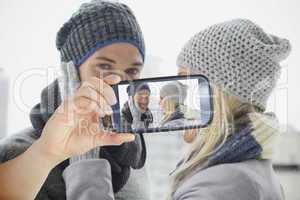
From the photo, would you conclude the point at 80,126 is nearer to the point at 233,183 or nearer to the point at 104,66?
the point at 104,66

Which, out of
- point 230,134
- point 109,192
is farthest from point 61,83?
point 230,134

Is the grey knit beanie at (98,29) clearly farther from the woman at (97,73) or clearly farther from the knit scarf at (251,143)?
the knit scarf at (251,143)

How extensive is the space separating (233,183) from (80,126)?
0.28 metres

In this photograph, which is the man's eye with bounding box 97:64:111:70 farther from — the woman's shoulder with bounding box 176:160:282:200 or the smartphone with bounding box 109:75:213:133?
the woman's shoulder with bounding box 176:160:282:200

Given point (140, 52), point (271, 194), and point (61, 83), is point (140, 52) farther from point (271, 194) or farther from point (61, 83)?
point (271, 194)

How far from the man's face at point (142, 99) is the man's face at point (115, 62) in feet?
0.21

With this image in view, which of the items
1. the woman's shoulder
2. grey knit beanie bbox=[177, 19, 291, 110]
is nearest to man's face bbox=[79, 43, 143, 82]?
grey knit beanie bbox=[177, 19, 291, 110]

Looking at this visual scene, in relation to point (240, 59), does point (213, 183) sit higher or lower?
lower

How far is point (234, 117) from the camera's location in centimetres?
77

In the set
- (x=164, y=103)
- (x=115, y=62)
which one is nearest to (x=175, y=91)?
(x=164, y=103)

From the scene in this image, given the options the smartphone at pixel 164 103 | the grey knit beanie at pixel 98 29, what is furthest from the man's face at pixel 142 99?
the grey knit beanie at pixel 98 29

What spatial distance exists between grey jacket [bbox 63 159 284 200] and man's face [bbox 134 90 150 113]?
0.14 meters

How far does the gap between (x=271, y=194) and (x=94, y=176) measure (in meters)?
0.30

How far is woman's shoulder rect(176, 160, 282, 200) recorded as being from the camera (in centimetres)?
70
